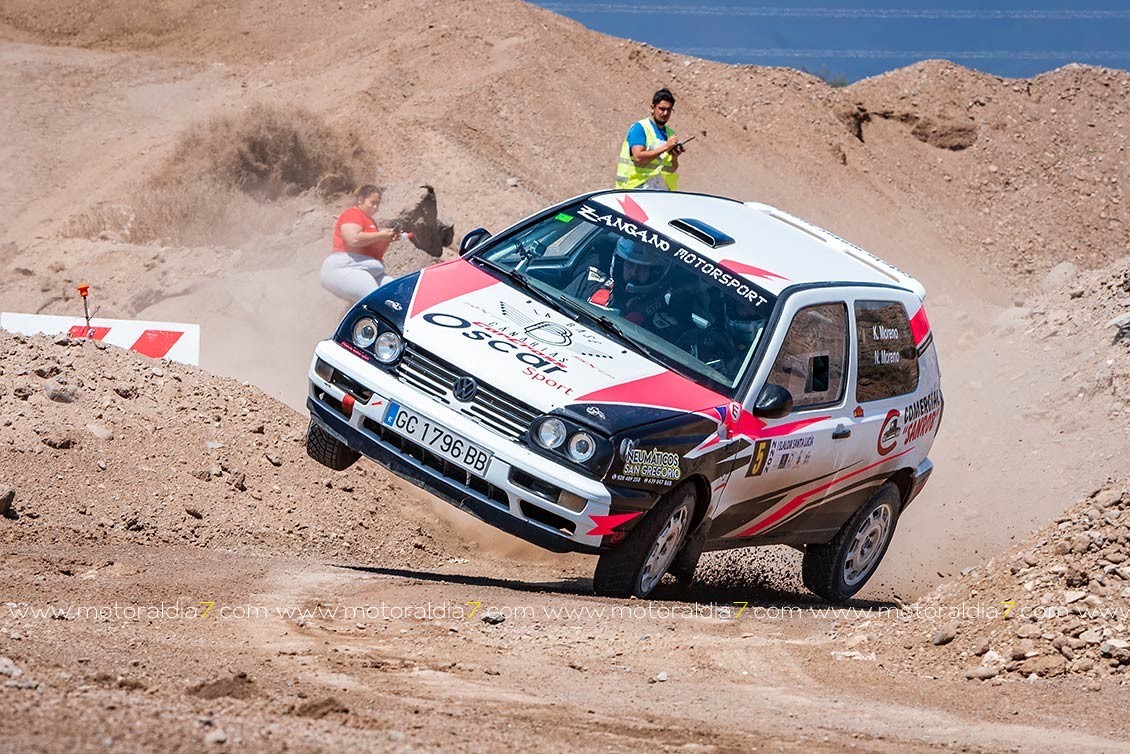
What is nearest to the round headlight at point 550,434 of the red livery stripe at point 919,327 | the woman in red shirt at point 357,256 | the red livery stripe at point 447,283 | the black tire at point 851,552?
the red livery stripe at point 447,283

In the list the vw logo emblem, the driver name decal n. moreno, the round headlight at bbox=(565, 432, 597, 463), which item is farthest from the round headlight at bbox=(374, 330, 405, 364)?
the driver name decal n. moreno

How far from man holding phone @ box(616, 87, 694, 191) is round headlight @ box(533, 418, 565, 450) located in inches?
245

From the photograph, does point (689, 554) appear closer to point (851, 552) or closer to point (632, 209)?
point (851, 552)

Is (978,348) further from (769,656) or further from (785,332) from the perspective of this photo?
(769,656)

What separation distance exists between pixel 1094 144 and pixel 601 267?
26930mm

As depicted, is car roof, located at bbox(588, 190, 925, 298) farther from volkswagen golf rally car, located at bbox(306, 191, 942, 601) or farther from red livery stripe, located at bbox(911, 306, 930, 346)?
red livery stripe, located at bbox(911, 306, 930, 346)

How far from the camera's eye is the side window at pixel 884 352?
8766 mm

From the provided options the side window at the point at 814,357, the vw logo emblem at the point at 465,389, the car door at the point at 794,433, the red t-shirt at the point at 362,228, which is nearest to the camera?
the vw logo emblem at the point at 465,389

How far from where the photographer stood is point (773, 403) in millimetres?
7773

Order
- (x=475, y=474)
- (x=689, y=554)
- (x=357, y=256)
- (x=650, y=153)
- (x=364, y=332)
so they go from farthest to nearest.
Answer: (x=650, y=153)
(x=357, y=256)
(x=689, y=554)
(x=364, y=332)
(x=475, y=474)

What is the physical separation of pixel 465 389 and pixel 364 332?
2.56ft

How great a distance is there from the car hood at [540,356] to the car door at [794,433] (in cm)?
44

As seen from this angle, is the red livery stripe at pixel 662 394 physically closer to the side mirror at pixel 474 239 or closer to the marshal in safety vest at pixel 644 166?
the side mirror at pixel 474 239

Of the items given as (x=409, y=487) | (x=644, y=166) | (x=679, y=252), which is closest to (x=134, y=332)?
(x=409, y=487)
